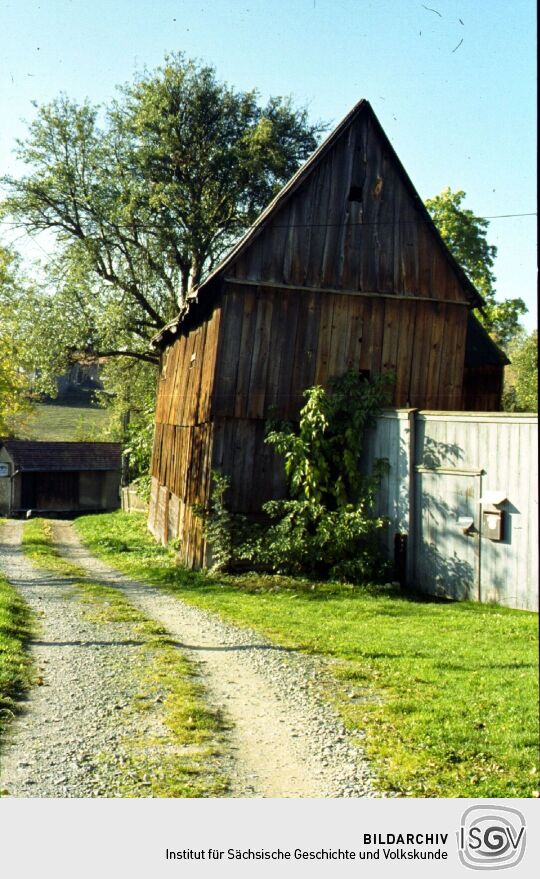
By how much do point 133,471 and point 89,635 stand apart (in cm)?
2924

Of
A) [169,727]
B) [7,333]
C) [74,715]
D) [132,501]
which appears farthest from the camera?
→ [132,501]

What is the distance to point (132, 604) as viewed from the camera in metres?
12.5

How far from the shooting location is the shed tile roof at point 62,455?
142 ft

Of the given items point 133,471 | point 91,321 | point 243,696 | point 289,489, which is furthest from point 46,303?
point 243,696

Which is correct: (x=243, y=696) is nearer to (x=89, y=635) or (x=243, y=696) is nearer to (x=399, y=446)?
(x=89, y=635)

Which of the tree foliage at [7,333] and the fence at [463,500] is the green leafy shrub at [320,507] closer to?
the fence at [463,500]

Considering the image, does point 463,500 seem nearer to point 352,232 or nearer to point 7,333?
point 352,232

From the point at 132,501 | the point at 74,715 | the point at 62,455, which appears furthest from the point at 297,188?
the point at 62,455

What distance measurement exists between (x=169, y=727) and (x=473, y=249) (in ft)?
94.8

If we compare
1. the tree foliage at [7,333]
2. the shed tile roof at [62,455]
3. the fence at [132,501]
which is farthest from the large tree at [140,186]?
the shed tile roof at [62,455]

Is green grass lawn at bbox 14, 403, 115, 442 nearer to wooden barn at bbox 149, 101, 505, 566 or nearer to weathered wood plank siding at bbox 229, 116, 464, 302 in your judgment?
wooden barn at bbox 149, 101, 505, 566

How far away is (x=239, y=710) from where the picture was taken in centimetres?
694

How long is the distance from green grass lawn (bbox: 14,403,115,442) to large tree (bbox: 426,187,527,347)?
28415mm

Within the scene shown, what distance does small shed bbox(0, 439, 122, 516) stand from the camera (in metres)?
42.9
